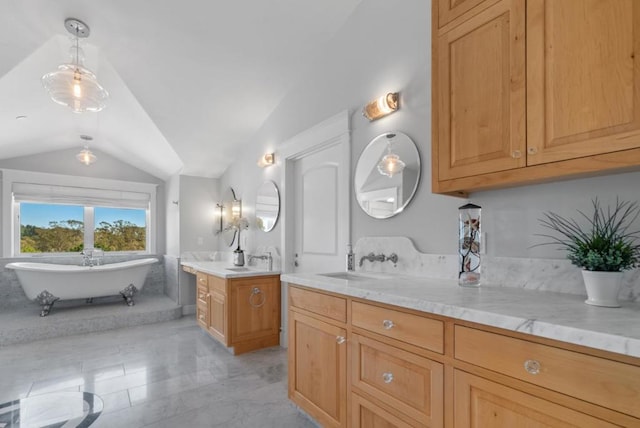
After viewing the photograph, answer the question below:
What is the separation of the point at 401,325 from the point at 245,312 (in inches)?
91.8

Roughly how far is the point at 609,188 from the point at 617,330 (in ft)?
2.50

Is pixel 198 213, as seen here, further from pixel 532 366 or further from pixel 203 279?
pixel 532 366

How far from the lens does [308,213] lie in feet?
11.0

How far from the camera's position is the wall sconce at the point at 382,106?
7.32 feet

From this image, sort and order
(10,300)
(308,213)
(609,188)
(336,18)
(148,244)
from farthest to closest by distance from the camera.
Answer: (148,244) → (10,300) → (308,213) → (336,18) → (609,188)

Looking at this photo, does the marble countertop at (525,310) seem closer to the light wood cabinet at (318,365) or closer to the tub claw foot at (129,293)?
the light wood cabinet at (318,365)

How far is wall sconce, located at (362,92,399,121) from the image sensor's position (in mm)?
2230

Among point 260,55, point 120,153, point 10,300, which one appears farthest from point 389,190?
point 10,300

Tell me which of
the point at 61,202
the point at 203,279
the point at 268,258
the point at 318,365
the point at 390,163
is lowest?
the point at 318,365

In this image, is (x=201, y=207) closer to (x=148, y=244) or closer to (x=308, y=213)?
(x=148, y=244)

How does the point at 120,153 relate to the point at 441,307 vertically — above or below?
above

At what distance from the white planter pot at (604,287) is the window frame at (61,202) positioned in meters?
6.13

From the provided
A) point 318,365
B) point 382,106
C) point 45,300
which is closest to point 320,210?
point 382,106

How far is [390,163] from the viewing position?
2285 mm
